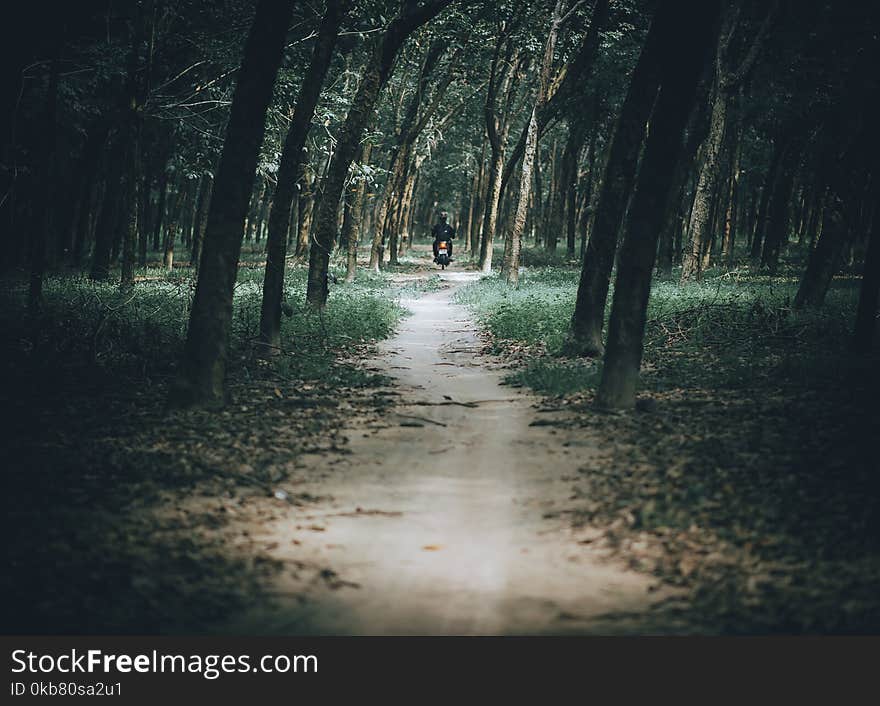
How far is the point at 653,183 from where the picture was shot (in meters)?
8.61

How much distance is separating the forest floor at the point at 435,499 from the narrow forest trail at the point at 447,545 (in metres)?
0.02

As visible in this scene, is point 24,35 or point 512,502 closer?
point 512,502

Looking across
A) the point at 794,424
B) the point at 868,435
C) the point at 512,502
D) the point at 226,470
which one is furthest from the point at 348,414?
the point at 868,435

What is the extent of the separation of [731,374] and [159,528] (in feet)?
26.0

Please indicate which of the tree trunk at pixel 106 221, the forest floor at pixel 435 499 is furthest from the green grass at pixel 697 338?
the tree trunk at pixel 106 221

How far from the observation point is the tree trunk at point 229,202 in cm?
838

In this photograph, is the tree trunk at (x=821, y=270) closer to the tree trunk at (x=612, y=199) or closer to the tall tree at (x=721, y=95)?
the tall tree at (x=721, y=95)

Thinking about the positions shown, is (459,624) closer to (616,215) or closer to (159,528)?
(159,528)

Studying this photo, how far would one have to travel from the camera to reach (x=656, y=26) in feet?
31.7

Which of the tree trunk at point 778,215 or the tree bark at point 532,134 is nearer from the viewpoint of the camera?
the tree bark at point 532,134

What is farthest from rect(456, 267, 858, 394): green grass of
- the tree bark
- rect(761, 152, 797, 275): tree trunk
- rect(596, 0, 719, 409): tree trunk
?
rect(761, 152, 797, 275): tree trunk

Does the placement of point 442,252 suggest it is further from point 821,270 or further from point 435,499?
point 435,499

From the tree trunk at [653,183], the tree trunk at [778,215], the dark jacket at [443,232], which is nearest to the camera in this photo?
the tree trunk at [653,183]

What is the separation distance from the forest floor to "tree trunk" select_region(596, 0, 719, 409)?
1.48 feet
